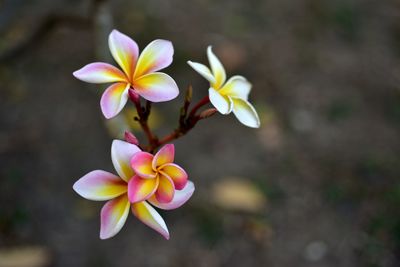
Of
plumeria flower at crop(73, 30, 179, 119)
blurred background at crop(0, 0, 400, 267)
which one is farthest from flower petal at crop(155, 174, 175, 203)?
blurred background at crop(0, 0, 400, 267)

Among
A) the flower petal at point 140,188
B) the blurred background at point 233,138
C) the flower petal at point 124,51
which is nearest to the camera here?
the flower petal at point 140,188

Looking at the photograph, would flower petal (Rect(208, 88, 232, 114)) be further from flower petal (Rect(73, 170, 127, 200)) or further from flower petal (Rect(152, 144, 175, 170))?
flower petal (Rect(73, 170, 127, 200))

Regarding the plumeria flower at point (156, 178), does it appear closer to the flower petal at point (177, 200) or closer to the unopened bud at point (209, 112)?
the flower petal at point (177, 200)

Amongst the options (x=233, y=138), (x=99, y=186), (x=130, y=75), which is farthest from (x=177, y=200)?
(x=233, y=138)

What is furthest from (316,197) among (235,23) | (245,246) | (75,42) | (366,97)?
(75,42)

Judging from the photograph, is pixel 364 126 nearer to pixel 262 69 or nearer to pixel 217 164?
pixel 262 69

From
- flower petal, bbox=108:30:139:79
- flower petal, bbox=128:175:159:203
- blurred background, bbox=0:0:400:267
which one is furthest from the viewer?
blurred background, bbox=0:0:400:267

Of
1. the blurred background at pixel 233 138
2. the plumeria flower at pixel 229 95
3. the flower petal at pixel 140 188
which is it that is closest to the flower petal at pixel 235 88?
the plumeria flower at pixel 229 95
